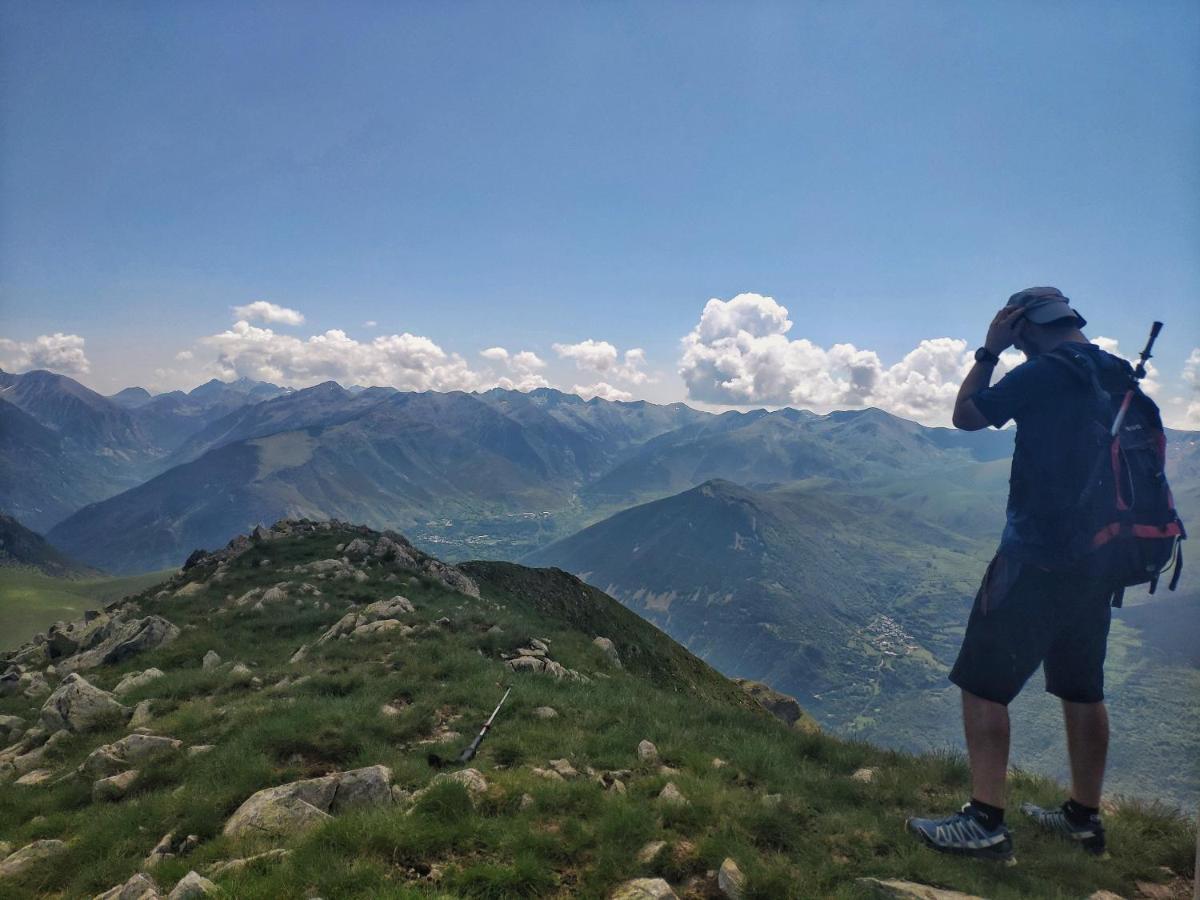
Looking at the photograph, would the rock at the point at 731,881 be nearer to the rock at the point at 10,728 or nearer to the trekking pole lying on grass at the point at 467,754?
the trekking pole lying on grass at the point at 467,754

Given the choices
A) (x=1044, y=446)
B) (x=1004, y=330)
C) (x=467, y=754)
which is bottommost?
(x=467, y=754)

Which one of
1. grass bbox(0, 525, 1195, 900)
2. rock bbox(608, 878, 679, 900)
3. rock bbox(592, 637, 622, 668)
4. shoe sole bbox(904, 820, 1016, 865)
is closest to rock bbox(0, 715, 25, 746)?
grass bbox(0, 525, 1195, 900)

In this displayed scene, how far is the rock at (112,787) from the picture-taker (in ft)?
29.9

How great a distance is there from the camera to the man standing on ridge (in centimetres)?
570

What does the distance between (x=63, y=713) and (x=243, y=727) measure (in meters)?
6.25

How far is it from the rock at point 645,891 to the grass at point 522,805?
1.00 feet

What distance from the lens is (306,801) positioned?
761 cm

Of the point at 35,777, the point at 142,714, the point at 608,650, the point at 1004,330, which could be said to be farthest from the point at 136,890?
the point at 608,650

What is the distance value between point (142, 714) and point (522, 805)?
34.1 ft

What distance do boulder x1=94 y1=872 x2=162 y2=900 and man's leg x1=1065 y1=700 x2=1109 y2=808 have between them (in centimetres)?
983

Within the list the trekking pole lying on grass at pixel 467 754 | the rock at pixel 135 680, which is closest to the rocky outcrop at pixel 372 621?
the rock at pixel 135 680

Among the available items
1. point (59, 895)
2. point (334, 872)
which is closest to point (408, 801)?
point (334, 872)

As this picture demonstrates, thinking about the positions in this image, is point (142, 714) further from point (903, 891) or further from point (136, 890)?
point (903, 891)

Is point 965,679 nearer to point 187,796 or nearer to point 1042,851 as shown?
point 1042,851
